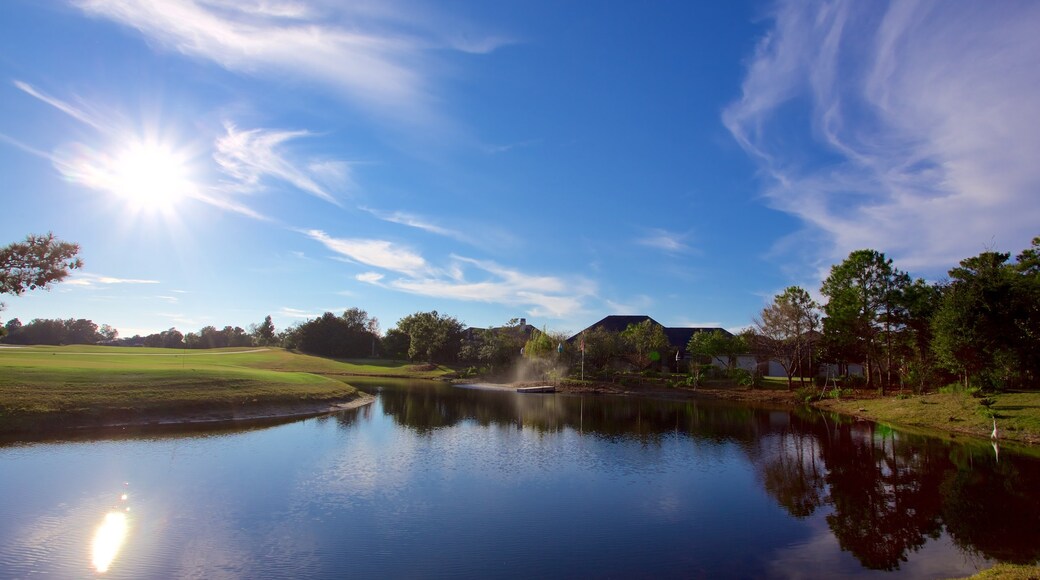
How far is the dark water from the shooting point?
11938mm

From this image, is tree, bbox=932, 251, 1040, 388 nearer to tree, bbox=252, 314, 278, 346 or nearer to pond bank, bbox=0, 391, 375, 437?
pond bank, bbox=0, 391, 375, 437

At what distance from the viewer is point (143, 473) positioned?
18312 millimetres

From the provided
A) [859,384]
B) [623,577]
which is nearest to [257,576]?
[623,577]

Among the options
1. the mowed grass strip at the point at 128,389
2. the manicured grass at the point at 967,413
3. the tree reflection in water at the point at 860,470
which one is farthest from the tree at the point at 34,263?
the manicured grass at the point at 967,413

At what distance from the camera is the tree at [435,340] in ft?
339

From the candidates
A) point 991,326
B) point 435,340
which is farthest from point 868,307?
point 435,340

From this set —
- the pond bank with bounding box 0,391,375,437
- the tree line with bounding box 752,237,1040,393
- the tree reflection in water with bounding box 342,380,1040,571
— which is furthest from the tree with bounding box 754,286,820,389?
the pond bank with bounding box 0,391,375,437

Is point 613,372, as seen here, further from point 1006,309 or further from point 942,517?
point 942,517

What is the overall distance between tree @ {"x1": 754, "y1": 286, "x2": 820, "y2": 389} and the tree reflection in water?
1515 cm

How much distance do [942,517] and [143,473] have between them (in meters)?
26.7

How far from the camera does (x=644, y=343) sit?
7706cm

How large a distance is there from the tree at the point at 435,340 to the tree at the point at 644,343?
39077 mm

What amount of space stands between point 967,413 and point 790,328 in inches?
1011

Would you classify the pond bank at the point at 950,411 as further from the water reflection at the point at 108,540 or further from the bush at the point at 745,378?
the water reflection at the point at 108,540
